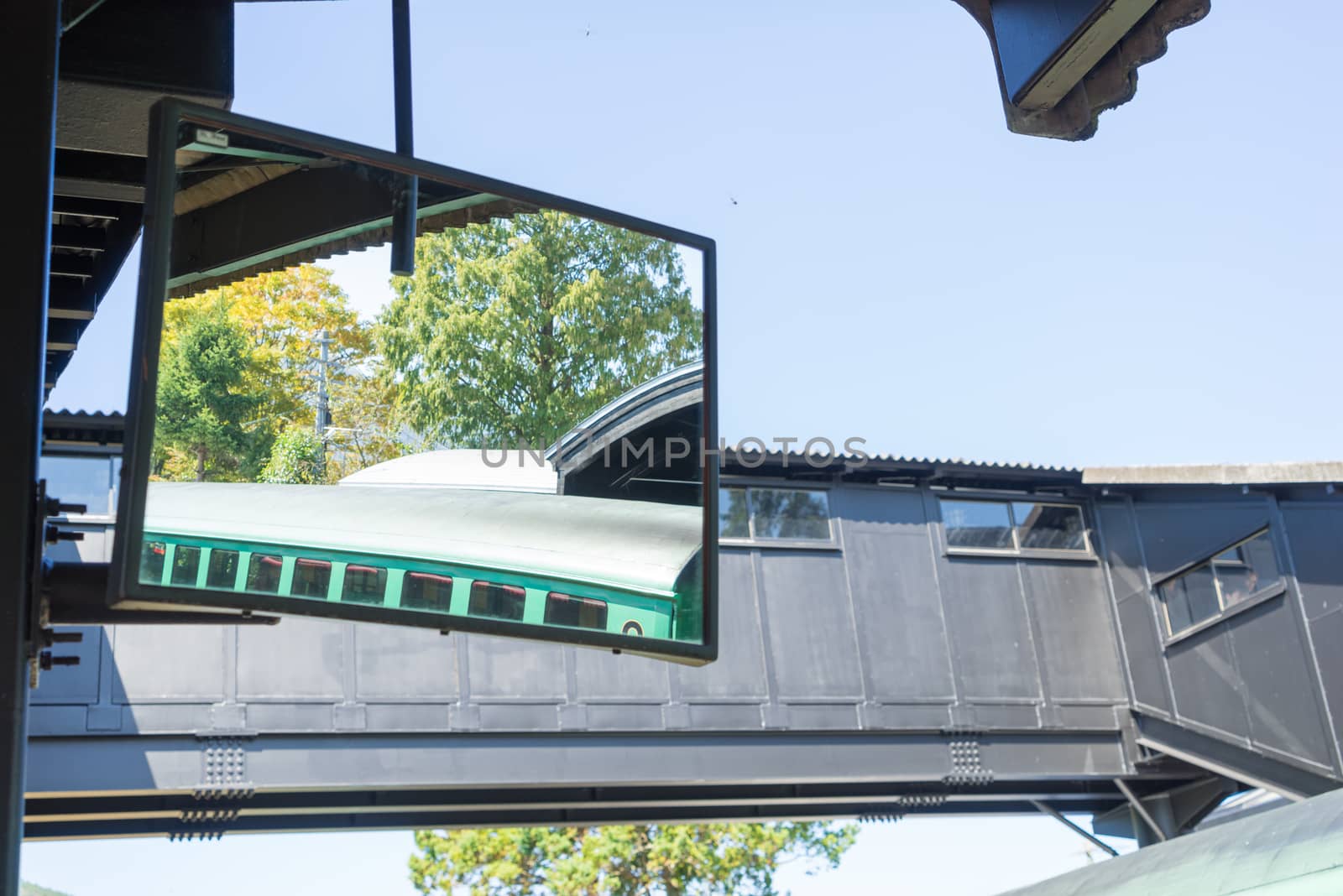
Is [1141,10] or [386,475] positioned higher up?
[1141,10]

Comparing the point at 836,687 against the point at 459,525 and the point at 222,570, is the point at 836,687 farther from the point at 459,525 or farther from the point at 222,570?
the point at 222,570

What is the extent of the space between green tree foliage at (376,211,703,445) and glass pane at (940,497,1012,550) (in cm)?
1467

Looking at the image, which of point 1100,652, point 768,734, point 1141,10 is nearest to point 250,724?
point 768,734

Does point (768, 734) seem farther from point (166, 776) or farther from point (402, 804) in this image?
point (166, 776)

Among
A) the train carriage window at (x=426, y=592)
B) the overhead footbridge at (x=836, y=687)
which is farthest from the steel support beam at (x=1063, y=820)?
the train carriage window at (x=426, y=592)

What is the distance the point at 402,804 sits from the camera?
623 inches

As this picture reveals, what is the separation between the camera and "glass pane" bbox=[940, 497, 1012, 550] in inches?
718

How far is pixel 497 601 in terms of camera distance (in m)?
3.61

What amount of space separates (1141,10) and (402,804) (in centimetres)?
1428

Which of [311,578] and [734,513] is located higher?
[734,513]

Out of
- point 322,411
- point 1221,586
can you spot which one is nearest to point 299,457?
point 322,411

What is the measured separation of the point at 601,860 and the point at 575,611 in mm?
24052

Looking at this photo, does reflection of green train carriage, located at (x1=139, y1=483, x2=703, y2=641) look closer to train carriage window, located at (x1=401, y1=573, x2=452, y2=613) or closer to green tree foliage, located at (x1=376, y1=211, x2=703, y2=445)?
train carriage window, located at (x1=401, y1=573, x2=452, y2=613)

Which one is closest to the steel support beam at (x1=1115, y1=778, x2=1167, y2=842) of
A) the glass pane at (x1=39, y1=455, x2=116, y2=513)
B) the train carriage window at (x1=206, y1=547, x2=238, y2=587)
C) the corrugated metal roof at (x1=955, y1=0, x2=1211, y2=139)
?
the glass pane at (x1=39, y1=455, x2=116, y2=513)
